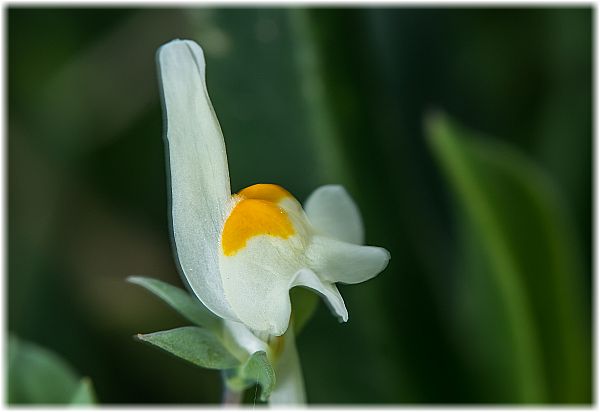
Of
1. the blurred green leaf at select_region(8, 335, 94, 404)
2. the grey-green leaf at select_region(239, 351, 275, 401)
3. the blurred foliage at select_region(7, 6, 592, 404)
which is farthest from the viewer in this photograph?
the blurred foliage at select_region(7, 6, 592, 404)

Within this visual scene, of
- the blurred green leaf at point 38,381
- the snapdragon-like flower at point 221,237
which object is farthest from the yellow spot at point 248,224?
the blurred green leaf at point 38,381

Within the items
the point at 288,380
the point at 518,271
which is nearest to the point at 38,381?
the point at 288,380

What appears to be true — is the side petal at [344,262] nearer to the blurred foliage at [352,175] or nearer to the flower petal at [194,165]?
the flower petal at [194,165]

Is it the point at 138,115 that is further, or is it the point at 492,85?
the point at 492,85

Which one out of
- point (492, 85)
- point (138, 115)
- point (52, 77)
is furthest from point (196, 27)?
point (492, 85)

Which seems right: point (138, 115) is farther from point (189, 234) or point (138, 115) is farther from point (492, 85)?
point (189, 234)

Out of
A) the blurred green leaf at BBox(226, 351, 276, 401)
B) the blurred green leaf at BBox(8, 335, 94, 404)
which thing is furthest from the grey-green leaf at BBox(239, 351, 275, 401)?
the blurred green leaf at BBox(8, 335, 94, 404)

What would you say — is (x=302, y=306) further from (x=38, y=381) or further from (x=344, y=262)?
(x=38, y=381)

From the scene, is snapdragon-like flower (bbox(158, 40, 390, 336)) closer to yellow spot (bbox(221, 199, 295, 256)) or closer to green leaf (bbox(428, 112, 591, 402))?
yellow spot (bbox(221, 199, 295, 256))
